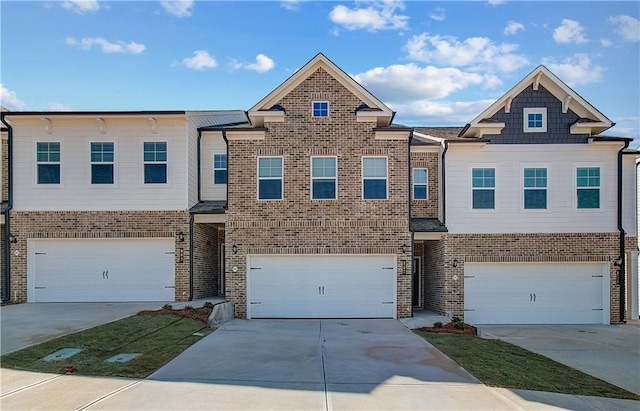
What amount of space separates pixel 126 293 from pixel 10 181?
549 cm

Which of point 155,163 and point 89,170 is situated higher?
point 155,163

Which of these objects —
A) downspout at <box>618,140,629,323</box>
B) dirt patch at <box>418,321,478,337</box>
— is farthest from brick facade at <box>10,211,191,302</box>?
downspout at <box>618,140,629,323</box>

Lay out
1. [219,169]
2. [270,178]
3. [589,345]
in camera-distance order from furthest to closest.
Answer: [219,169], [270,178], [589,345]

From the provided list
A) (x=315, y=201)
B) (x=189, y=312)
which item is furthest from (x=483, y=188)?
(x=189, y=312)

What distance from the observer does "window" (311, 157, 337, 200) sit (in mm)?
16594

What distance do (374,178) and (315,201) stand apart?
2.07m

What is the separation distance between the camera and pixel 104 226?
17.2 meters

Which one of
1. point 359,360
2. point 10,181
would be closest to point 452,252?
point 359,360

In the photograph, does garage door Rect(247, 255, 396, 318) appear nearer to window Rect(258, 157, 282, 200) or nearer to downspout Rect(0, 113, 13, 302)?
window Rect(258, 157, 282, 200)

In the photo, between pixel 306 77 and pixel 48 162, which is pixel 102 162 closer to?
pixel 48 162

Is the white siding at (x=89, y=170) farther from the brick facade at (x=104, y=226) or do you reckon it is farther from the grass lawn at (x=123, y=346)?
the grass lawn at (x=123, y=346)

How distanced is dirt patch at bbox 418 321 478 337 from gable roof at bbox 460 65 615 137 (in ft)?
21.2

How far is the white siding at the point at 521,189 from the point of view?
17062 millimetres

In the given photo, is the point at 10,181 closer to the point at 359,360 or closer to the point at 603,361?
the point at 359,360
